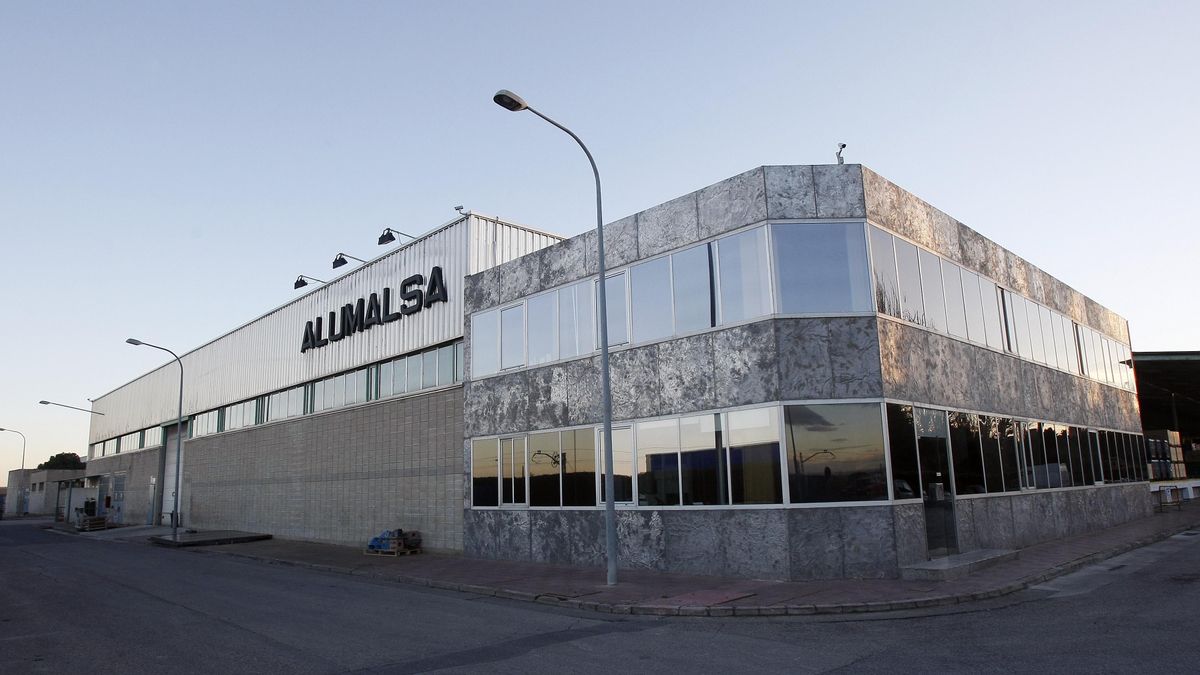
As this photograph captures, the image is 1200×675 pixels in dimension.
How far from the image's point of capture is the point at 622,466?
18141 millimetres

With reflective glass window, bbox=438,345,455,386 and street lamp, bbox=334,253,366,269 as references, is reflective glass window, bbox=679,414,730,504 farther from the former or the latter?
street lamp, bbox=334,253,366,269

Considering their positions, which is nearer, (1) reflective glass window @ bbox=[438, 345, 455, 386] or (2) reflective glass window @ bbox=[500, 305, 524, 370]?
(2) reflective glass window @ bbox=[500, 305, 524, 370]

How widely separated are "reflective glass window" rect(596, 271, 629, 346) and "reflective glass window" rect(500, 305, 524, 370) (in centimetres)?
326

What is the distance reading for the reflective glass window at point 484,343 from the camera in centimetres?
2258

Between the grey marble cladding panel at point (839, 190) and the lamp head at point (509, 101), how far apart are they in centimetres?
630

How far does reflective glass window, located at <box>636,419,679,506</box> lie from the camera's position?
17047 millimetres

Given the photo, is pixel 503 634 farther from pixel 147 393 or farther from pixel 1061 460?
pixel 147 393

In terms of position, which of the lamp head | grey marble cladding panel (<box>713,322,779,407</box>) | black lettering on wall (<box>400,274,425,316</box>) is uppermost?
the lamp head

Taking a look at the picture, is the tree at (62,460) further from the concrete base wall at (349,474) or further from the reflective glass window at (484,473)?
the reflective glass window at (484,473)

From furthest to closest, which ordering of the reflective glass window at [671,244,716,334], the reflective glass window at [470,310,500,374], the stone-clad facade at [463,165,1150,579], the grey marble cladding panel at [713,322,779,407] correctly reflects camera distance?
the reflective glass window at [470,310,500,374], the reflective glass window at [671,244,716,334], the grey marble cladding panel at [713,322,779,407], the stone-clad facade at [463,165,1150,579]

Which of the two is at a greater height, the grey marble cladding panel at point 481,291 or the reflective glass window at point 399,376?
the grey marble cladding panel at point 481,291

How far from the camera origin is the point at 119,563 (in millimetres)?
24453

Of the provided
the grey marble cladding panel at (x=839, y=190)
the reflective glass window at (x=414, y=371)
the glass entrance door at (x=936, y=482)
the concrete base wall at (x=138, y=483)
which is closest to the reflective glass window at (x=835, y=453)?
the glass entrance door at (x=936, y=482)

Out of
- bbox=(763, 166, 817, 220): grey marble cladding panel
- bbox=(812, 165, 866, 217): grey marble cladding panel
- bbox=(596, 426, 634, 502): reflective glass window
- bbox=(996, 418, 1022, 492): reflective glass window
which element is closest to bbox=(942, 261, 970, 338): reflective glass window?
bbox=(996, 418, 1022, 492): reflective glass window
